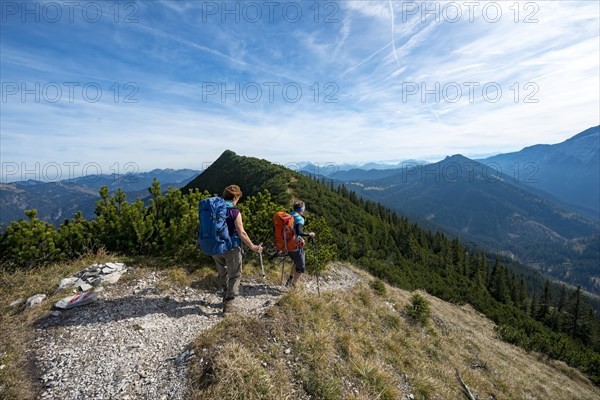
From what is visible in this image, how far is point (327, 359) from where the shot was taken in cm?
643

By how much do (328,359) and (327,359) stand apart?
0.13 feet

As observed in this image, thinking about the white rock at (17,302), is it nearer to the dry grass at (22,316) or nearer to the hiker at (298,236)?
the dry grass at (22,316)

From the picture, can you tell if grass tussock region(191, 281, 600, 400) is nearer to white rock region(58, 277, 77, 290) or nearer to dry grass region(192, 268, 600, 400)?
dry grass region(192, 268, 600, 400)

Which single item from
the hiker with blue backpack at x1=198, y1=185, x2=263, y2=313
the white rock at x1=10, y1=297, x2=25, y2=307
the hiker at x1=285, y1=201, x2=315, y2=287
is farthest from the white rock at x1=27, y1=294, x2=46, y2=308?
the hiker at x1=285, y1=201, x2=315, y2=287

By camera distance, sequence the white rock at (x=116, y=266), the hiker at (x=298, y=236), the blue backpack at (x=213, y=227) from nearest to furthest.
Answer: the blue backpack at (x=213, y=227)
the white rock at (x=116, y=266)
the hiker at (x=298, y=236)

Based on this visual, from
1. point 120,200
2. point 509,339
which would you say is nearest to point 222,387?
point 120,200

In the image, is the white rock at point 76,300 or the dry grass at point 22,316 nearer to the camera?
the dry grass at point 22,316

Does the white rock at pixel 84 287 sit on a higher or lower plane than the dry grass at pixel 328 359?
A: higher

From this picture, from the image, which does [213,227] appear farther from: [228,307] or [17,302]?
[17,302]

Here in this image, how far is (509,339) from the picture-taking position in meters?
29.0

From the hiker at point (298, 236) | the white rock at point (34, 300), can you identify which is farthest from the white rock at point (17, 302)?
the hiker at point (298, 236)

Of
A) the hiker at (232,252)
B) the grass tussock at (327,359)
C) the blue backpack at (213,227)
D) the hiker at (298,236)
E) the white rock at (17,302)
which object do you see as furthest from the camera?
the hiker at (298,236)

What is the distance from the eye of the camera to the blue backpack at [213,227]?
7.11 meters

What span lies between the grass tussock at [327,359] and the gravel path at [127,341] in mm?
689
